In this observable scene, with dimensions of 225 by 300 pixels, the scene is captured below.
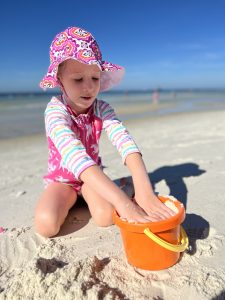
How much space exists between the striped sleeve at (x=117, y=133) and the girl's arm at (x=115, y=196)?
0.44m

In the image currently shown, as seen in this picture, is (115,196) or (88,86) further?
(88,86)

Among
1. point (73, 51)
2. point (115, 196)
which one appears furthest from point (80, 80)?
point (115, 196)

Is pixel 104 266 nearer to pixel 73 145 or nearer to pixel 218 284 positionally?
pixel 218 284

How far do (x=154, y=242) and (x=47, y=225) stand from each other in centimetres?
81

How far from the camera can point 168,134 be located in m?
6.26

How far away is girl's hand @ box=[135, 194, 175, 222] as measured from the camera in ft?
5.77

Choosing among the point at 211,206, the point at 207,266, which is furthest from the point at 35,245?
the point at 211,206

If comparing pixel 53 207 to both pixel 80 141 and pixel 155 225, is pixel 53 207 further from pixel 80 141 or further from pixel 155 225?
pixel 155 225

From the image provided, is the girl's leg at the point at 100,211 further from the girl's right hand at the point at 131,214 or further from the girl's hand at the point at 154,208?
the girl's right hand at the point at 131,214

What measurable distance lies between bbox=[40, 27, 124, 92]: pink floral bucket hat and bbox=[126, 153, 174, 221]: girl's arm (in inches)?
25.8

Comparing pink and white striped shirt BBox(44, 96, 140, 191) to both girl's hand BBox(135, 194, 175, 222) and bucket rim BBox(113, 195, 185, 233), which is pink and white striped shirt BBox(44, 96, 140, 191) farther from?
bucket rim BBox(113, 195, 185, 233)

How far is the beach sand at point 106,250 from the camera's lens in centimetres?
150

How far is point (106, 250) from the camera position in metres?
1.95

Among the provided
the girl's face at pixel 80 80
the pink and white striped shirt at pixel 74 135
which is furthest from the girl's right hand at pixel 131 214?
the girl's face at pixel 80 80
